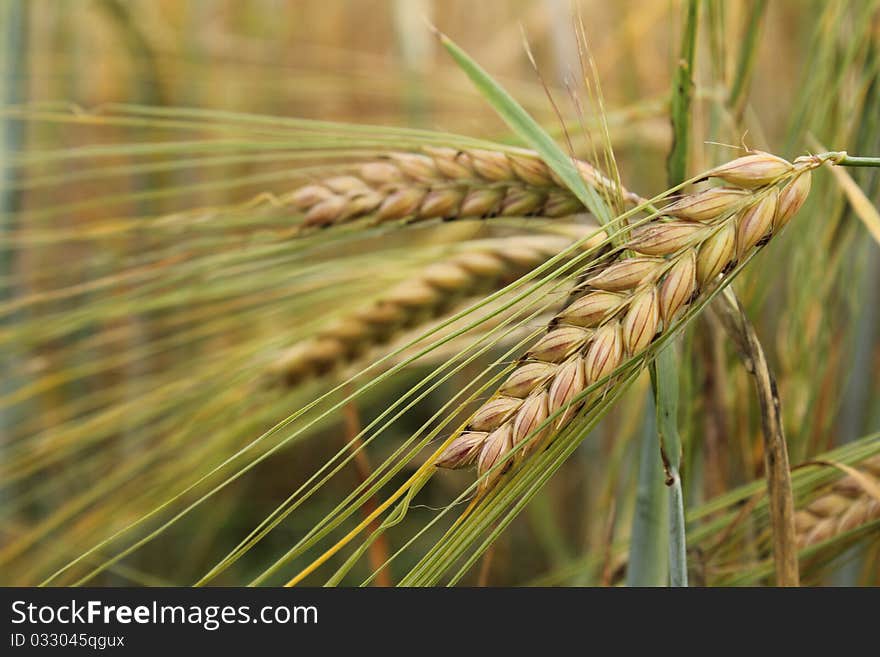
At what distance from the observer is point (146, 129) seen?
1099 mm

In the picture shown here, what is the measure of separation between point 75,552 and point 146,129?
2.02 ft

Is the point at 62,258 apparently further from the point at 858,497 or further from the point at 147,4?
the point at 858,497

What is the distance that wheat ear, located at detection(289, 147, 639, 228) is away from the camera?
1.40ft

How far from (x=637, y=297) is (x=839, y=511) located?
257mm

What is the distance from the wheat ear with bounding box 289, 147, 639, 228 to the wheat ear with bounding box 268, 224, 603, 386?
0.18 ft

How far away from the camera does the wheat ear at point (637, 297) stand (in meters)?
0.30

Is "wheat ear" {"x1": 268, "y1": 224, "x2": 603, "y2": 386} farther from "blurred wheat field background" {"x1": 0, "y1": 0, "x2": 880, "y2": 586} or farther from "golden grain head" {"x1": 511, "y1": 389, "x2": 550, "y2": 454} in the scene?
"golden grain head" {"x1": 511, "y1": 389, "x2": 550, "y2": 454}

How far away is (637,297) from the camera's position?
12.1 inches

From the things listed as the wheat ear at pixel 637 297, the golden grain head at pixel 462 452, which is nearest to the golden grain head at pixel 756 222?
the wheat ear at pixel 637 297

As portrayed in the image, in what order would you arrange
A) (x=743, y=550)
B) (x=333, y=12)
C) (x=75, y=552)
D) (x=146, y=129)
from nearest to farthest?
(x=743, y=550) < (x=75, y=552) < (x=146, y=129) < (x=333, y=12)

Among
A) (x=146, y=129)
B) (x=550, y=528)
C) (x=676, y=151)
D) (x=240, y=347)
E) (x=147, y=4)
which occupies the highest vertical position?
(x=147, y=4)

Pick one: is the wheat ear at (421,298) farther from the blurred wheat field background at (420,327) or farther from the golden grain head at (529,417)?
the golden grain head at (529,417)

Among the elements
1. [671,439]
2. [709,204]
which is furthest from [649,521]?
[709,204]
